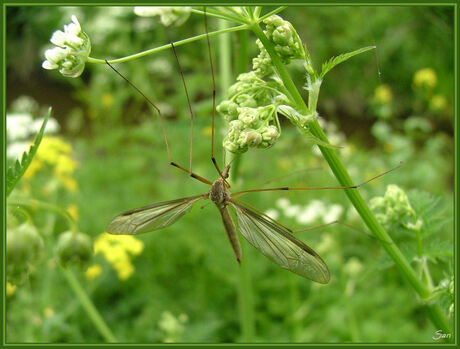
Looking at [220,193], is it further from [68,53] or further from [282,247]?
[68,53]

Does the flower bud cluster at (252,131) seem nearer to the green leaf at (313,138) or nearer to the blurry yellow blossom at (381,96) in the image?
the green leaf at (313,138)

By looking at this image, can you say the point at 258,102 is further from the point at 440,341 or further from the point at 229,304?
the point at 229,304

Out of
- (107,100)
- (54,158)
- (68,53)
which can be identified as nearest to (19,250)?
(68,53)

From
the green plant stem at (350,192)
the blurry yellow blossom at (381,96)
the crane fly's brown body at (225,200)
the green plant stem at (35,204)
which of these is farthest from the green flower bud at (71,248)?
the blurry yellow blossom at (381,96)

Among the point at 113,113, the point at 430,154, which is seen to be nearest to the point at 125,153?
the point at 113,113

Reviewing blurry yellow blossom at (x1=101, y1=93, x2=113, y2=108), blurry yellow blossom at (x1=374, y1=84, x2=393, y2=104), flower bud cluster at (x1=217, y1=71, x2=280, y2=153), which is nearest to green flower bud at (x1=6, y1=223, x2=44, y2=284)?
flower bud cluster at (x1=217, y1=71, x2=280, y2=153)
